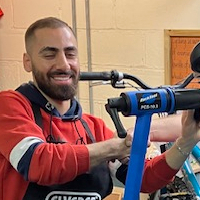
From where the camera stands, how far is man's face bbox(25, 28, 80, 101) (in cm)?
151

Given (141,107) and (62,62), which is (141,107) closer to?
(141,107)

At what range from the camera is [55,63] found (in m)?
1.52

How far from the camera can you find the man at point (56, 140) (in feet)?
4.32

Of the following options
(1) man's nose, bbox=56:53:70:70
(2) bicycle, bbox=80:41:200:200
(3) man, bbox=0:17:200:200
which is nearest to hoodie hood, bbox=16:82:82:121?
(3) man, bbox=0:17:200:200

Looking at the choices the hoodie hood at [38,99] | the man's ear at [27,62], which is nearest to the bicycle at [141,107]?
the hoodie hood at [38,99]

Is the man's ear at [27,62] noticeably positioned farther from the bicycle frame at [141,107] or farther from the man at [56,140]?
the bicycle frame at [141,107]

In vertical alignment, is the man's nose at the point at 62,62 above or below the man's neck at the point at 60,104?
above

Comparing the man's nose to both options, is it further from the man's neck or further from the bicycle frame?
the bicycle frame

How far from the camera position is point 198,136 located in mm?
1218

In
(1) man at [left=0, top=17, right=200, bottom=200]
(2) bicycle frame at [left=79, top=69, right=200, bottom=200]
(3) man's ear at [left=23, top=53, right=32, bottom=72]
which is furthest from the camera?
(3) man's ear at [left=23, top=53, right=32, bottom=72]

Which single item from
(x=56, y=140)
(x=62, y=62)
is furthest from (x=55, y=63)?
(x=56, y=140)

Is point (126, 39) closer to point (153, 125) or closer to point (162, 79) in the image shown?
point (162, 79)

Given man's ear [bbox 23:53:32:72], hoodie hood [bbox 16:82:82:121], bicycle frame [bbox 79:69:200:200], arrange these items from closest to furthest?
bicycle frame [bbox 79:69:200:200] → hoodie hood [bbox 16:82:82:121] → man's ear [bbox 23:53:32:72]

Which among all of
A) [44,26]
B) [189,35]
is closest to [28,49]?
[44,26]
